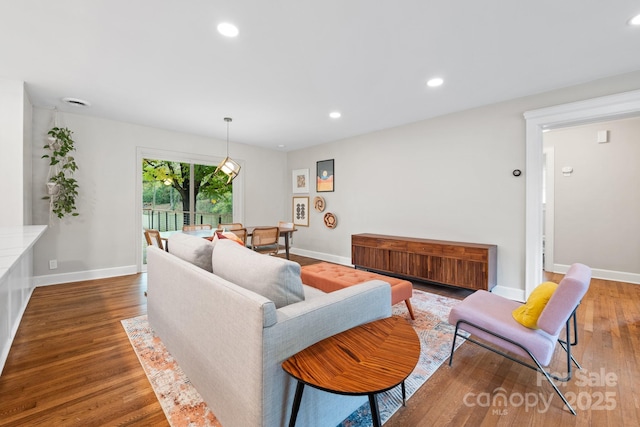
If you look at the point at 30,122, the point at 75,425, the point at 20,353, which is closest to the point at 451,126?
the point at 75,425

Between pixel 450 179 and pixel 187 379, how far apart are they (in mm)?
3899

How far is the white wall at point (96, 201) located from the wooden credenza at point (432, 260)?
3.84 metres

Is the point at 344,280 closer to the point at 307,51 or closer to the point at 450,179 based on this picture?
the point at 307,51

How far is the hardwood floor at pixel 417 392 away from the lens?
5.03 ft

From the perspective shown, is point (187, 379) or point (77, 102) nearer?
point (187, 379)

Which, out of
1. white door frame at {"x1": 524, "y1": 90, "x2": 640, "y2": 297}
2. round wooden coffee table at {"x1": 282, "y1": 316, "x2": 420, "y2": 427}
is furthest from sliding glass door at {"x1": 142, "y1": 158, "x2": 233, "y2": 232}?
white door frame at {"x1": 524, "y1": 90, "x2": 640, "y2": 297}

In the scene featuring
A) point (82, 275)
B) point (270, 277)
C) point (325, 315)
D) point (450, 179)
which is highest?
point (450, 179)

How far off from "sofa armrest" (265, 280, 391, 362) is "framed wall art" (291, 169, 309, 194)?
4755 mm

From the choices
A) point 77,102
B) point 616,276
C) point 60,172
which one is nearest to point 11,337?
point 60,172

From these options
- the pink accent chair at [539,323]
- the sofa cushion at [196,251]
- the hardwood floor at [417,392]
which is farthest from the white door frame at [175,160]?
the pink accent chair at [539,323]

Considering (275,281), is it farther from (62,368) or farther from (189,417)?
(62,368)

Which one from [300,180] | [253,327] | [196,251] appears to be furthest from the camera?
[300,180]

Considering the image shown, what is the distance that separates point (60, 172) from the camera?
149 inches

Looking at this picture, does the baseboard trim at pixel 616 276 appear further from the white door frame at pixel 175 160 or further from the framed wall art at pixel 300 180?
the white door frame at pixel 175 160
